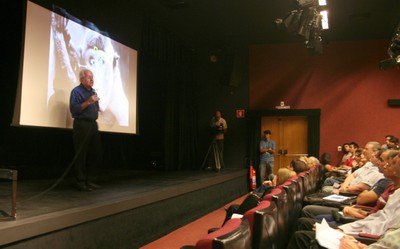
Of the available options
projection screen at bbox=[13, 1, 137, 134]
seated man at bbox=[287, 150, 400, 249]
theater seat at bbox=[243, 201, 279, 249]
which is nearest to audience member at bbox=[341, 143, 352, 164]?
projection screen at bbox=[13, 1, 137, 134]

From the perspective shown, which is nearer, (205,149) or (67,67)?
(67,67)

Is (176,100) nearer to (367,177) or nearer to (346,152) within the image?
(346,152)

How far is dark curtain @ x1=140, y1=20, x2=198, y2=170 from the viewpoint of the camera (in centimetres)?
777

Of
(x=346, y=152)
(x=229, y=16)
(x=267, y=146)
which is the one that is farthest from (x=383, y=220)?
(x=346, y=152)

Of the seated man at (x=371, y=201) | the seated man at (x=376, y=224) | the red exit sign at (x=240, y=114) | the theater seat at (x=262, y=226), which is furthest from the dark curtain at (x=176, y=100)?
the theater seat at (x=262, y=226)

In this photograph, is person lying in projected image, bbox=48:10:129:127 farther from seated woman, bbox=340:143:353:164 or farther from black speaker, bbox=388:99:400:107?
black speaker, bbox=388:99:400:107

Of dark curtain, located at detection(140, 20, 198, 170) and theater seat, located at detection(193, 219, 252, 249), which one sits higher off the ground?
dark curtain, located at detection(140, 20, 198, 170)

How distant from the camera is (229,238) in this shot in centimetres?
119

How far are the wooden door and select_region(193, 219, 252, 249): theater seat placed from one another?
7.55 metres

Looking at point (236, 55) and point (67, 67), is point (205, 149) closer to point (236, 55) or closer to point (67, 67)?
point (236, 55)

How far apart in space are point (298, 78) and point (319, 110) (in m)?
0.92

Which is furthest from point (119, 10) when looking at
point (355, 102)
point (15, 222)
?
point (355, 102)

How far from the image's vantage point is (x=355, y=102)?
8.44 meters

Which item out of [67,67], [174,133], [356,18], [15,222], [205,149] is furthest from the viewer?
[205,149]
